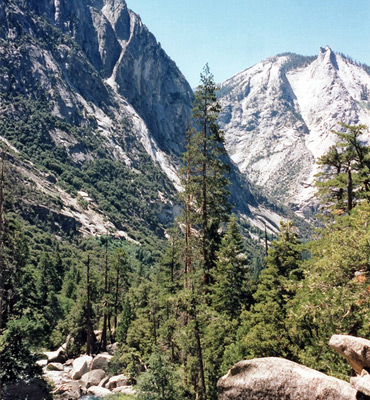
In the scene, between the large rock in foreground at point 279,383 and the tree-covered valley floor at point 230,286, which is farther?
the tree-covered valley floor at point 230,286

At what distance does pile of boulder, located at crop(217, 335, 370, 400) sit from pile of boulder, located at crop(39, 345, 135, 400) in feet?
75.0

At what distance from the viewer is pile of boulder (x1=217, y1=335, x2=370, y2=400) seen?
11039mm

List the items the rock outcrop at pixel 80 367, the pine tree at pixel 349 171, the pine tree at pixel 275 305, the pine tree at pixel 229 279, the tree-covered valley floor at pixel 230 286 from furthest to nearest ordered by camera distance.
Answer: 1. the rock outcrop at pixel 80 367
2. the pine tree at pixel 229 279
3. the pine tree at pixel 349 171
4. the pine tree at pixel 275 305
5. the tree-covered valley floor at pixel 230 286

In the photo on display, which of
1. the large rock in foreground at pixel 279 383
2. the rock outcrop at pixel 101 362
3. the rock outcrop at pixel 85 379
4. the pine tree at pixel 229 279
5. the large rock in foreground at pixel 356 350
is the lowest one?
the rock outcrop at pixel 85 379

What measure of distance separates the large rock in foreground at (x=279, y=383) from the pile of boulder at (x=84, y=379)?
22.7 m

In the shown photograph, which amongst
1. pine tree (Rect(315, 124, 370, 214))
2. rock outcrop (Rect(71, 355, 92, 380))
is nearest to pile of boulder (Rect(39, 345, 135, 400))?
rock outcrop (Rect(71, 355, 92, 380))

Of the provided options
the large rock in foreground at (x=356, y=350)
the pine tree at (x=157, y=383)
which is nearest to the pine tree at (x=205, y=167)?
the pine tree at (x=157, y=383)

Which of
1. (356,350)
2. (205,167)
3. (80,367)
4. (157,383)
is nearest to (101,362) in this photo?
(80,367)

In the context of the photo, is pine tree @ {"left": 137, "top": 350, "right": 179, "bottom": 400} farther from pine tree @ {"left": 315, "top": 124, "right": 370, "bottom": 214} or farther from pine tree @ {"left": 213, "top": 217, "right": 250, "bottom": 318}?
pine tree @ {"left": 315, "top": 124, "right": 370, "bottom": 214}

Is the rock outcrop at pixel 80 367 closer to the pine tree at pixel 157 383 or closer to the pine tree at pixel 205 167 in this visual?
the pine tree at pixel 157 383

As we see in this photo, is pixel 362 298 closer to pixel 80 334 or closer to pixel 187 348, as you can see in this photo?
pixel 187 348

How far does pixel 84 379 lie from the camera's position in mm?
40781

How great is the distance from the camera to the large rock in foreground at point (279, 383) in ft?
37.1

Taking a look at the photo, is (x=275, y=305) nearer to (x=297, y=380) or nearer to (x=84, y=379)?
(x=297, y=380)
